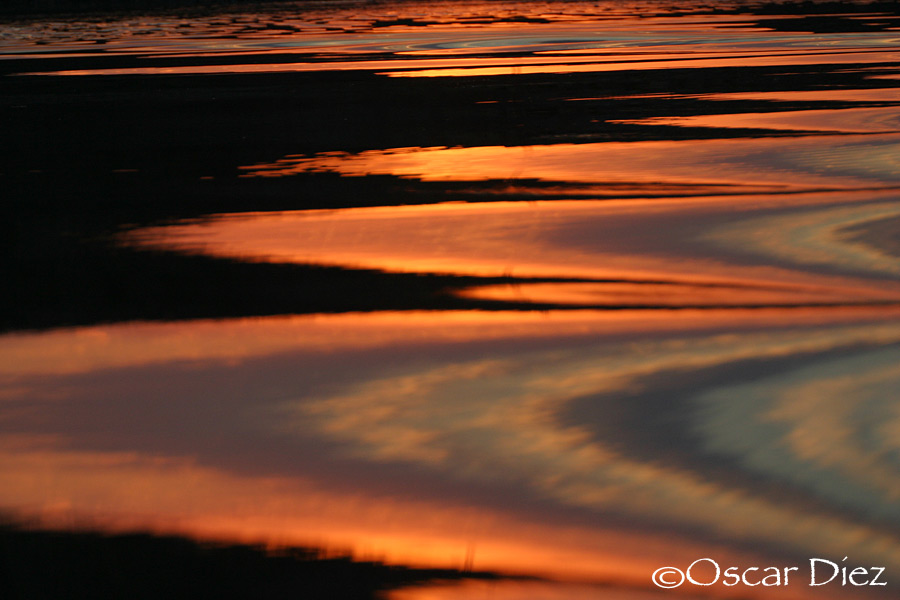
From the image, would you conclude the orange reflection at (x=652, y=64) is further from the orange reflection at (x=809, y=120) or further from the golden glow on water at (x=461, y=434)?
the golden glow on water at (x=461, y=434)

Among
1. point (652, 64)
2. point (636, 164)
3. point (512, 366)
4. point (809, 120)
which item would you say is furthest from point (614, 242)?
point (652, 64)

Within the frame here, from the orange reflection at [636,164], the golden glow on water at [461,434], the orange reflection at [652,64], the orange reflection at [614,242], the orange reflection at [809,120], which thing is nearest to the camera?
the golden glow on water at [461,434]

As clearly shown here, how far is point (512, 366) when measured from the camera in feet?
2.89

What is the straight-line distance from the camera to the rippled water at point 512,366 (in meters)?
0.64

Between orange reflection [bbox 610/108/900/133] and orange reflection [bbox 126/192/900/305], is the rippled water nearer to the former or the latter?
orange reflection [bbox 126/192/900/305]

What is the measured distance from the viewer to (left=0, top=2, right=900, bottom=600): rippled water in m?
0.64

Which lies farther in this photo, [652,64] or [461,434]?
[652,64]

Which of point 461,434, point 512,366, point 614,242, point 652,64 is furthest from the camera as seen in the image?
point 652,64

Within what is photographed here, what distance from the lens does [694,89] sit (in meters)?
2.99

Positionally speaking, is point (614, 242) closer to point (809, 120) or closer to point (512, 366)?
point (512, 366)

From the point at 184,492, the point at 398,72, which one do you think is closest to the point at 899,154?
the point at 184,492

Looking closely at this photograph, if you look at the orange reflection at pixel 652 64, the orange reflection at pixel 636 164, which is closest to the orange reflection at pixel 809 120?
the orange reflection at pixel 636 164

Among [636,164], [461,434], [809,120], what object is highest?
[809,120]

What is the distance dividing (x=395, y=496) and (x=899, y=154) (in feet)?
4.74
